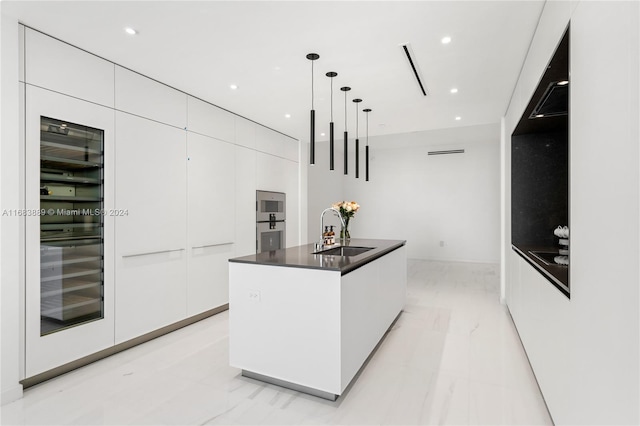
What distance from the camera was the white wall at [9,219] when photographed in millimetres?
2127

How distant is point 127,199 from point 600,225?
323 centimetres

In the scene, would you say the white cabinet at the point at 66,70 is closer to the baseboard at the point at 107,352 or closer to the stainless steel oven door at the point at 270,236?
the baseboard at the point at 107,352

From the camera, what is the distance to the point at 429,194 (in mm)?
8000

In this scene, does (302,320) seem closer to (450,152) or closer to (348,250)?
(348,250)

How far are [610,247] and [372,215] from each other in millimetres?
7546

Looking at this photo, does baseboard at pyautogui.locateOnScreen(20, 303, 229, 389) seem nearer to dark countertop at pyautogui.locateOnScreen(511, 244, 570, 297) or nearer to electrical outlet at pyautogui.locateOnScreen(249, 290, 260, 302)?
electrical outlet at pyautogui.locateOnScreen(249, 290, 260, 302)

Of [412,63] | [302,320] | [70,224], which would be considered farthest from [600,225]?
[70,224]

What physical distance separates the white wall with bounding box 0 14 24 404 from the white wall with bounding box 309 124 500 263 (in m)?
5.17

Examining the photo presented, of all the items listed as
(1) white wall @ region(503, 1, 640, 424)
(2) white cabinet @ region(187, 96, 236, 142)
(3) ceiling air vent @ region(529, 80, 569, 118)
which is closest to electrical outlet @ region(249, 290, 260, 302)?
(1) white wall @ region(503, 1, 640, 424)

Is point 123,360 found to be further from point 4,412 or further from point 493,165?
point 493,165

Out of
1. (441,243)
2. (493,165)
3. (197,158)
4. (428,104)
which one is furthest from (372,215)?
(197,158)

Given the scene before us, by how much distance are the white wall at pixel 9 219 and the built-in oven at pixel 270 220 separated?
270 centimetres

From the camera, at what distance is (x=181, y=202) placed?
351 centimetres

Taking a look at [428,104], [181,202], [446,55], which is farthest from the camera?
[428,104]
